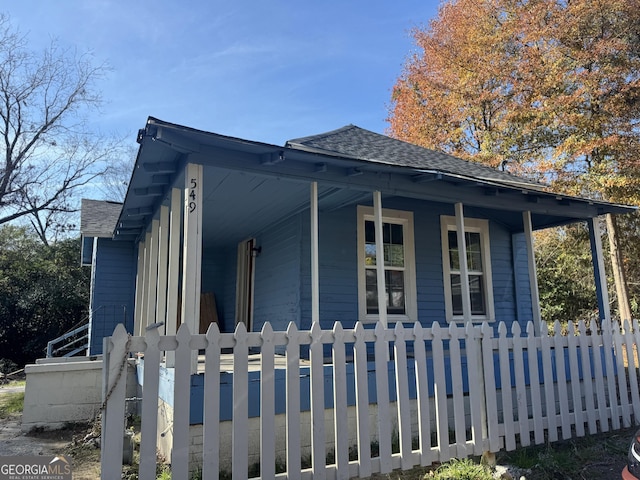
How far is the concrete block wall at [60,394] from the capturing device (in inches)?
239

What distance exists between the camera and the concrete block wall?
19.9ft

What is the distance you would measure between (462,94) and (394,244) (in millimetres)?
12139

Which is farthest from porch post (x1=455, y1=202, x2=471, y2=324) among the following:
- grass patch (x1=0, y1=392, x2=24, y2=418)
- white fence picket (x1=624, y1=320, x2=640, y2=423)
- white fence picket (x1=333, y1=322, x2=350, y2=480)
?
grass patch (x1=0, y1=392, x2=24, y2=418)

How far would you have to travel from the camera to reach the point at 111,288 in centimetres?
1110

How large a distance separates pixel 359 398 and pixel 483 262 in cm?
548

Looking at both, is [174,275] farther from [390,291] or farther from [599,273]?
[599,273]

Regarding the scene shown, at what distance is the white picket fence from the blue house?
3.78 feet

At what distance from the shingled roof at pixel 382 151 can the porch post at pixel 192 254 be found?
96.0 inches

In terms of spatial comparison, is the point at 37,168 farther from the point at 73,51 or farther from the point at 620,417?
the point at 620,417

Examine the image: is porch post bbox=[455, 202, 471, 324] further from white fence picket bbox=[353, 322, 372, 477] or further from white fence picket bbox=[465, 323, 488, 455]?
white fence picket bbox=[353, 322, 372, 477]

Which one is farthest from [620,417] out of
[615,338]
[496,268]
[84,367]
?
[84,367]

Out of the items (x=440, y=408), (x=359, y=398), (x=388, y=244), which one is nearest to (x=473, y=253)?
(x=388, y=244)

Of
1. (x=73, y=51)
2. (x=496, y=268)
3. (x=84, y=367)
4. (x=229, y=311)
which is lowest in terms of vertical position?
(x=84, y=367)

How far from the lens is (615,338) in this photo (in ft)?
18.0
